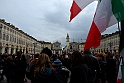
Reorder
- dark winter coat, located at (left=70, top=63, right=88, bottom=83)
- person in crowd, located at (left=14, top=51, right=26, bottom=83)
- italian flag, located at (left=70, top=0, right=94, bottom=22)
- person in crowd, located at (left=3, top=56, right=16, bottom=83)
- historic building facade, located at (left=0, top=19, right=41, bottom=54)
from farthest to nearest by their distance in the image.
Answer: historic building facade, located at (left=0, top=19, right=41, bottom=54) → person in crowd, located at (left=14, top=51, right=26, bottom=83) → person in crowd, located at (left=3, top=56, right=16, bottom=83) → dark winter coat, located at (left=70, top=63, right=88, bottom=83) → italian flag, located at (left=70, top=0, right=94, bottom=22)

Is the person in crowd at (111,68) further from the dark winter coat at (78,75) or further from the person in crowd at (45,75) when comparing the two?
the person in crowd at (45,75)

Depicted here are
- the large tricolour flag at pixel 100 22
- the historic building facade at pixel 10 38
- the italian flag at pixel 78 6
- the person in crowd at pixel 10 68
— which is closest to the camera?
the large tricolour flag at pixel 100 22

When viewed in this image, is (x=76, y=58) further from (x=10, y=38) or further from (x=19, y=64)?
(x=10, y=38)

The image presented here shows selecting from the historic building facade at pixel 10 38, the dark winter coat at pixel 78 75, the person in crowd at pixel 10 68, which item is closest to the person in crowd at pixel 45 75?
the dark winter coat at pixel 78 75

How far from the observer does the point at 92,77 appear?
4809mm

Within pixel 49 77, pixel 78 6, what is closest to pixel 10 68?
pixel 49 77

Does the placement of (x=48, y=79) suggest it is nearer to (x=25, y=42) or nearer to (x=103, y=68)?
(x=103, y=68)

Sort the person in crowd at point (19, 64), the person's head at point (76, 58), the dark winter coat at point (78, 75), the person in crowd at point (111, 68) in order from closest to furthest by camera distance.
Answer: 1. the dark winter coat at point (78, 75)
2. the person's head at point (76, 58)
3. the person in crowd at point (111, 68)
4. the person in crowd at point (19, 64)

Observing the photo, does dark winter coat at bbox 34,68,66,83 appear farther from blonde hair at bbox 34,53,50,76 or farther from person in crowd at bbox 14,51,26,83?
person in crowd at bbox 14,51,26,83

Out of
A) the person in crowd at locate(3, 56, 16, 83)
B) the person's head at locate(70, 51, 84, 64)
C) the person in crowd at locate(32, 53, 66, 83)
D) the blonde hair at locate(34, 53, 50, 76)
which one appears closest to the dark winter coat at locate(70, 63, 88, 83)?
the person's head at locate(70, 51, 84, 64)

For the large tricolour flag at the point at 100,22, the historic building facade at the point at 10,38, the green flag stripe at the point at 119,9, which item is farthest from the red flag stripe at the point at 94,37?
the historic building facade at the point at 10,38

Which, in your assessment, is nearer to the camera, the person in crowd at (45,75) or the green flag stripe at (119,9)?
the green flag stripe at (119,9)

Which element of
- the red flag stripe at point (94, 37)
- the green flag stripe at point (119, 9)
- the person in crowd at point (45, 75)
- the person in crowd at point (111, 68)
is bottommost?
the person in crowd at point (111, 68)

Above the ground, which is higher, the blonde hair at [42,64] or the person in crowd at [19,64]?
the blonde hair at [42,64]
